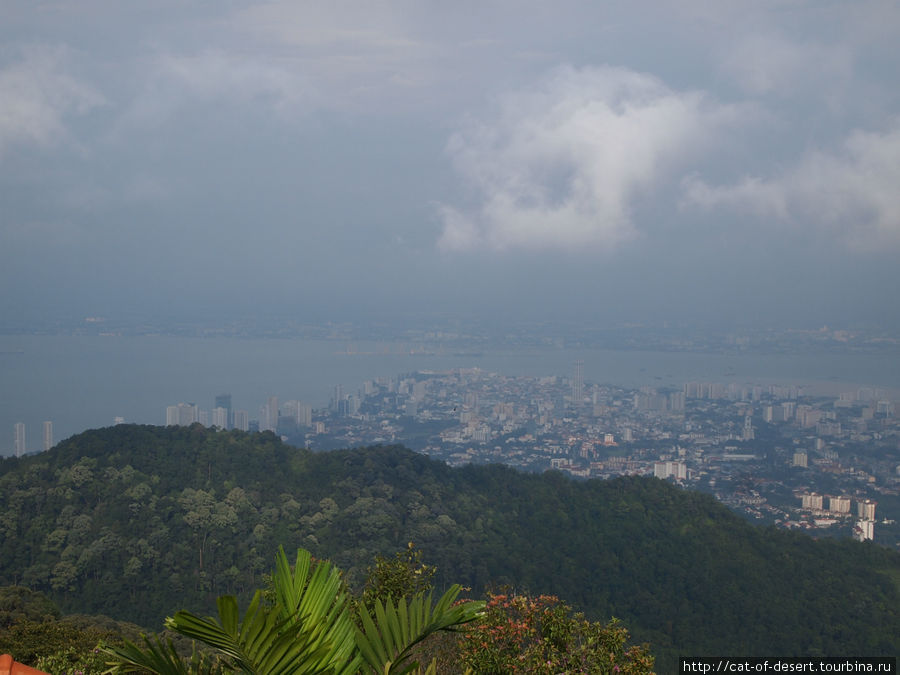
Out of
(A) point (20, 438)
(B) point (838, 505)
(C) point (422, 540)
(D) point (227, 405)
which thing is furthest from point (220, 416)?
(B) point (838, 505)

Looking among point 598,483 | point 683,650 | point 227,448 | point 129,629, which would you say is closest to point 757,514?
point 598,483

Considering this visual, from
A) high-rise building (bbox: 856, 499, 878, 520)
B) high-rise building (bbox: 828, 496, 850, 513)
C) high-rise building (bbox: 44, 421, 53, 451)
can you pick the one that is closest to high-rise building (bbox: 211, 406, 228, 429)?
high-rise building (bbox: 44, 421, 53, 451)

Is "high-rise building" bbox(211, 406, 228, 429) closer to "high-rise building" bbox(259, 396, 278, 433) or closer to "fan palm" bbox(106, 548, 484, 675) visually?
"high-rise building" bbox(259, 396, 278, 433)

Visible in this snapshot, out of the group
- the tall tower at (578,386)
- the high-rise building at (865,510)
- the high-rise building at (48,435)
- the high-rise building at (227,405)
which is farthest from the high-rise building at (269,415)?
the high-rise building at (865,510)

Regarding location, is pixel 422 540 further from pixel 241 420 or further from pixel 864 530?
pixel 241 420

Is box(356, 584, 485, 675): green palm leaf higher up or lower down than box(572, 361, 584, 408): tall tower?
higher up

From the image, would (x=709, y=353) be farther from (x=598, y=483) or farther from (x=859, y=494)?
(x=598, y=483)

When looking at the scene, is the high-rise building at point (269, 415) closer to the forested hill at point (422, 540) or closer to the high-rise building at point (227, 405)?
the high-rise building at point (227, 405)
